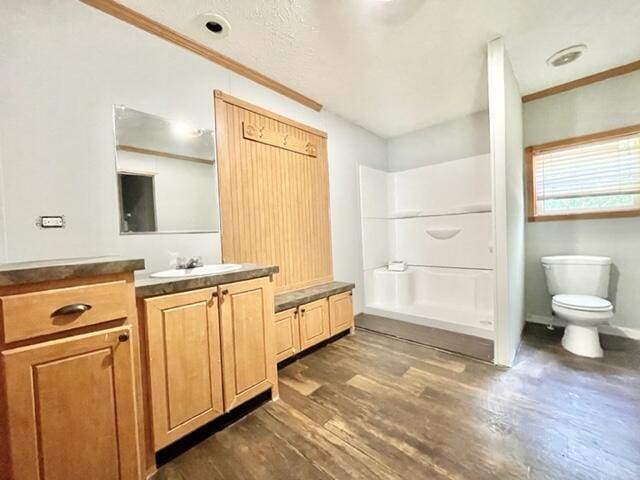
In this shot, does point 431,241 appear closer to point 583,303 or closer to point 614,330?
point 583,303

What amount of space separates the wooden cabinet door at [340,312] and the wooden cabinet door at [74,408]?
5.73 feet

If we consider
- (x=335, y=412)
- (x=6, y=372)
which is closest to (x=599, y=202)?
(x=335, y=412)

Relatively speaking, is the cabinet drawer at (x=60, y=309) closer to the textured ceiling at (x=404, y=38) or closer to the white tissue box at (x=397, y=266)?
the textured ceiling at (x=404, y=38)

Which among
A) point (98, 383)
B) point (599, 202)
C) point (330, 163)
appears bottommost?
point (98, 383)

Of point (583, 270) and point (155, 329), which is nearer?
point (155, 329)

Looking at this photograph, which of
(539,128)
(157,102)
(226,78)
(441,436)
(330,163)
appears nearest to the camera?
(441,436)

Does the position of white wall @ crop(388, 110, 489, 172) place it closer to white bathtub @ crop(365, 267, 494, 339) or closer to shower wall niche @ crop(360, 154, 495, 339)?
shower wall niche @ crop(360, 154, 495, 339)

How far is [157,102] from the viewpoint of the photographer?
174cm

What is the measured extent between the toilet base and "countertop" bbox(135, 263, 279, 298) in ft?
8.79

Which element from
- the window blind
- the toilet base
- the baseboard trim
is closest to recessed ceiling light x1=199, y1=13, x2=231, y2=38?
the window blind

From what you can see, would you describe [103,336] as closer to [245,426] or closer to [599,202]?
[245,426]

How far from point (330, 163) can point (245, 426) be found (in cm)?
256

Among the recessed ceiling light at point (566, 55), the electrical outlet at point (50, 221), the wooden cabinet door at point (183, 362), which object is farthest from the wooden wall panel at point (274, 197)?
the recessed ceiling light at point (566, 55)

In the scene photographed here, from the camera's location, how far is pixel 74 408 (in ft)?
3.10
